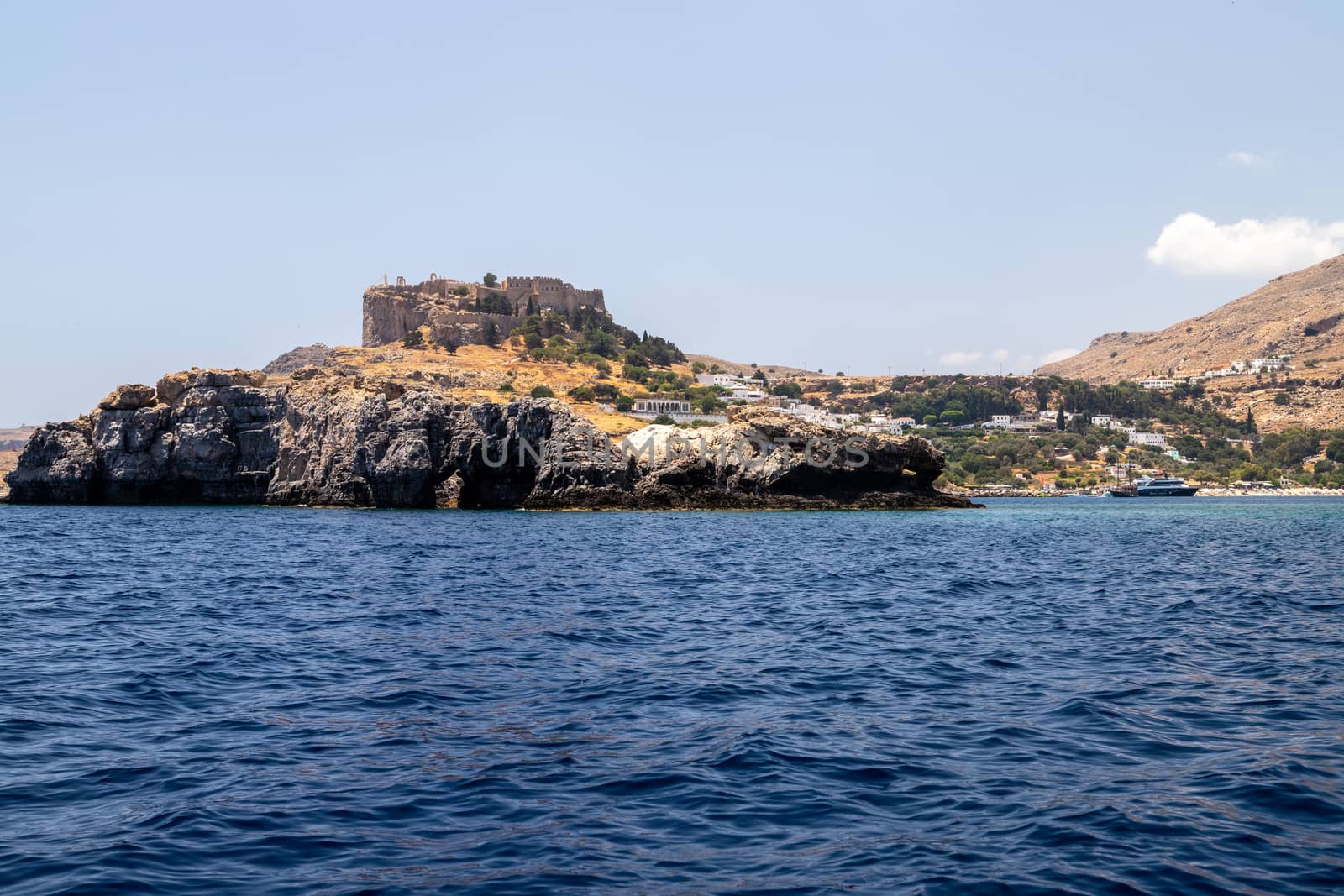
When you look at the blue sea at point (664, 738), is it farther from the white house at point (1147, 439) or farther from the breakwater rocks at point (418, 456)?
the white house at point (1147, 439)

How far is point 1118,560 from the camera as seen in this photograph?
3794 cm

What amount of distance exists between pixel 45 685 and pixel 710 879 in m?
11.0

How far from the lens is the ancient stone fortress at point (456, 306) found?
16312cm

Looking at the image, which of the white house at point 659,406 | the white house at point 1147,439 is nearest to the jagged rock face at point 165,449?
the white house at point 659,406

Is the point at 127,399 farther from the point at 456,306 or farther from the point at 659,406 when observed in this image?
the point at 456,306

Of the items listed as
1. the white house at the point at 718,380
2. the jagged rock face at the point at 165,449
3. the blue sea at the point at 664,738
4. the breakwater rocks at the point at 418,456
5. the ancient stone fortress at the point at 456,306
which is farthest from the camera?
the white house at the point at 718,380

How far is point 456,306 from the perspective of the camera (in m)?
173

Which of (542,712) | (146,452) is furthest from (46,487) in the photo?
(542,712)

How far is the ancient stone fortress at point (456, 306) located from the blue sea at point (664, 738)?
138673 millimetres

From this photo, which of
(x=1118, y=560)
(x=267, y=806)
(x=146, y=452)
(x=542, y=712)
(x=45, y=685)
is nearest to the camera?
(x=267, y=806)

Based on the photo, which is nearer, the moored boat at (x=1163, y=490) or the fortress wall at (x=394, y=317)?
the moored boat at (x=1163, y=490)

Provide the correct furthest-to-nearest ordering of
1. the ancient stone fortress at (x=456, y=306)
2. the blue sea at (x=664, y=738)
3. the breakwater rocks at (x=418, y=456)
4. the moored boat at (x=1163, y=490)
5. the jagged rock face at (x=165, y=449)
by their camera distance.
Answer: the ancient stone fortress at (x=456, y=306), the moored boat at (x=1163, y=490), the jagged rock face at (x=165, y=449), the breakwater rocks at (x=418, y=456), the blue sea at (x=664, y=738)

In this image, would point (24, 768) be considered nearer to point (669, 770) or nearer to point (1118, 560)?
point (669, 770)

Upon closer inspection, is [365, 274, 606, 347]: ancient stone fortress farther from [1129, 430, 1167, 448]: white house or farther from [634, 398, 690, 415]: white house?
[1129, 430, 1167, 448]: white house
